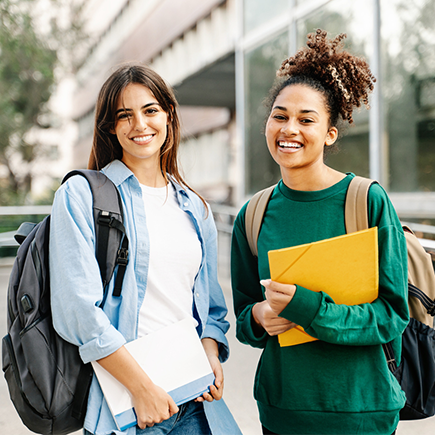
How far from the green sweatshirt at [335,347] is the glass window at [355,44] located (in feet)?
14.7

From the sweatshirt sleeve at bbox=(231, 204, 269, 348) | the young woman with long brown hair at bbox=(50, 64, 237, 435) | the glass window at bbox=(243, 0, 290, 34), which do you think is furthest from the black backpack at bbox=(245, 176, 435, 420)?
the glass window at bbox=(243, 0, 290, 34)

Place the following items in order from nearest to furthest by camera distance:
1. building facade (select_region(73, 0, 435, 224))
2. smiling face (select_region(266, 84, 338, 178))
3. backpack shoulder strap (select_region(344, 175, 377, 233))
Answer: backpack shoulder strap (select_region(344, 175, 377, 233)) < smiling face (select_region(266, 84, 338, 178)) < building facade (select_region(73, 0, 435, 224))

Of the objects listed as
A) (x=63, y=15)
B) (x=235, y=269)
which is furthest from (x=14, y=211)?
(x=63, y=15)

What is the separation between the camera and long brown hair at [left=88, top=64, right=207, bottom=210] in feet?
6.35

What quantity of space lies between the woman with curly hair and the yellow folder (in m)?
0.04

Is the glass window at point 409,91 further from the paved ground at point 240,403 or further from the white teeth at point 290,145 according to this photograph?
the white teeth at point 290,145

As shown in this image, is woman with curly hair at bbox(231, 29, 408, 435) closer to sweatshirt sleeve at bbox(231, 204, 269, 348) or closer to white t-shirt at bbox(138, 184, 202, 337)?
sweatshirt sleeve at bbox(231, 204, 269, 348)

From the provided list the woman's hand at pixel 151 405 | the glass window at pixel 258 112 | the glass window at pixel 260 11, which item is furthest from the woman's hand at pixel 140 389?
the glass window at pixel 260 11

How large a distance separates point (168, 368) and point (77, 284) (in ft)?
1.50

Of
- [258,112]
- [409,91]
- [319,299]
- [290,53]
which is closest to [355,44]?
[409,91]

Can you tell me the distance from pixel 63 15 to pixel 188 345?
1825 centimetres

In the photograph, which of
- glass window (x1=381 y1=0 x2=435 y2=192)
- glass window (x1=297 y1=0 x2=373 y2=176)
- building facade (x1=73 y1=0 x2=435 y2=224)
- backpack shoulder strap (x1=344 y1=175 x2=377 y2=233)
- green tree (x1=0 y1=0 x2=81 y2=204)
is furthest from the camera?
green tree (x1=0 y1=0 x2=81 y2=204)

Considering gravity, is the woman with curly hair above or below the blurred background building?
below

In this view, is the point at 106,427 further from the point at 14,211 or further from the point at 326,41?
the point at 14,211
